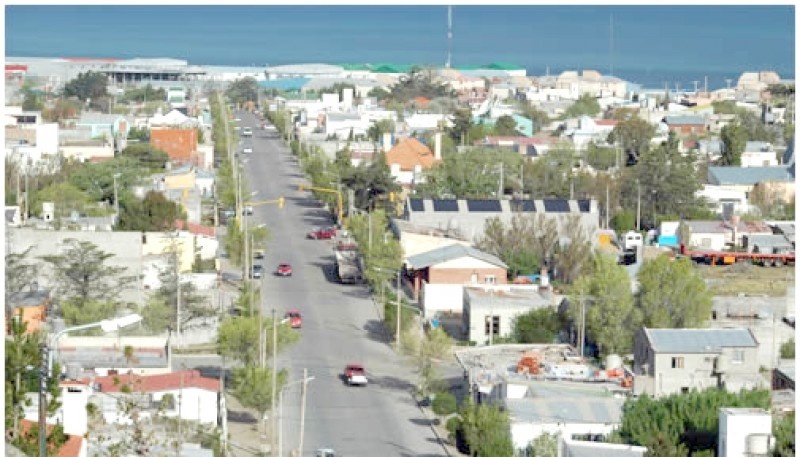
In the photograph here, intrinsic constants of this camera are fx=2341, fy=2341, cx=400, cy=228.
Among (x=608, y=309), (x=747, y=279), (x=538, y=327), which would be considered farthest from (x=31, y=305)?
(x=747, y=279)

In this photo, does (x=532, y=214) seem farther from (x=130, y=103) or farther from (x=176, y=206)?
(x=130, y=103)

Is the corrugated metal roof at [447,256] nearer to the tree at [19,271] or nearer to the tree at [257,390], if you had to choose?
the tree at [19,271]

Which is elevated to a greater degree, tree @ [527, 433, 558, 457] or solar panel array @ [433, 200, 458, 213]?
solar panel array @ [433, 200, 458, 213]

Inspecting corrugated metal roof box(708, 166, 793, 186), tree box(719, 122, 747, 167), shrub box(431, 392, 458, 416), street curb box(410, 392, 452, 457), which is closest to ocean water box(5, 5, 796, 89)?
tree box(719, 122, 747, 167)

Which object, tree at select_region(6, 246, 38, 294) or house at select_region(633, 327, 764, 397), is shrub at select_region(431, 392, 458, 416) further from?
tree at select_region(6, 246, 38, 294)

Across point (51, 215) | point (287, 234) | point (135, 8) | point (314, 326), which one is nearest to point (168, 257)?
point (314, 326)

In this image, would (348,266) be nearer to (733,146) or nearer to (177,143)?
(177,143)
